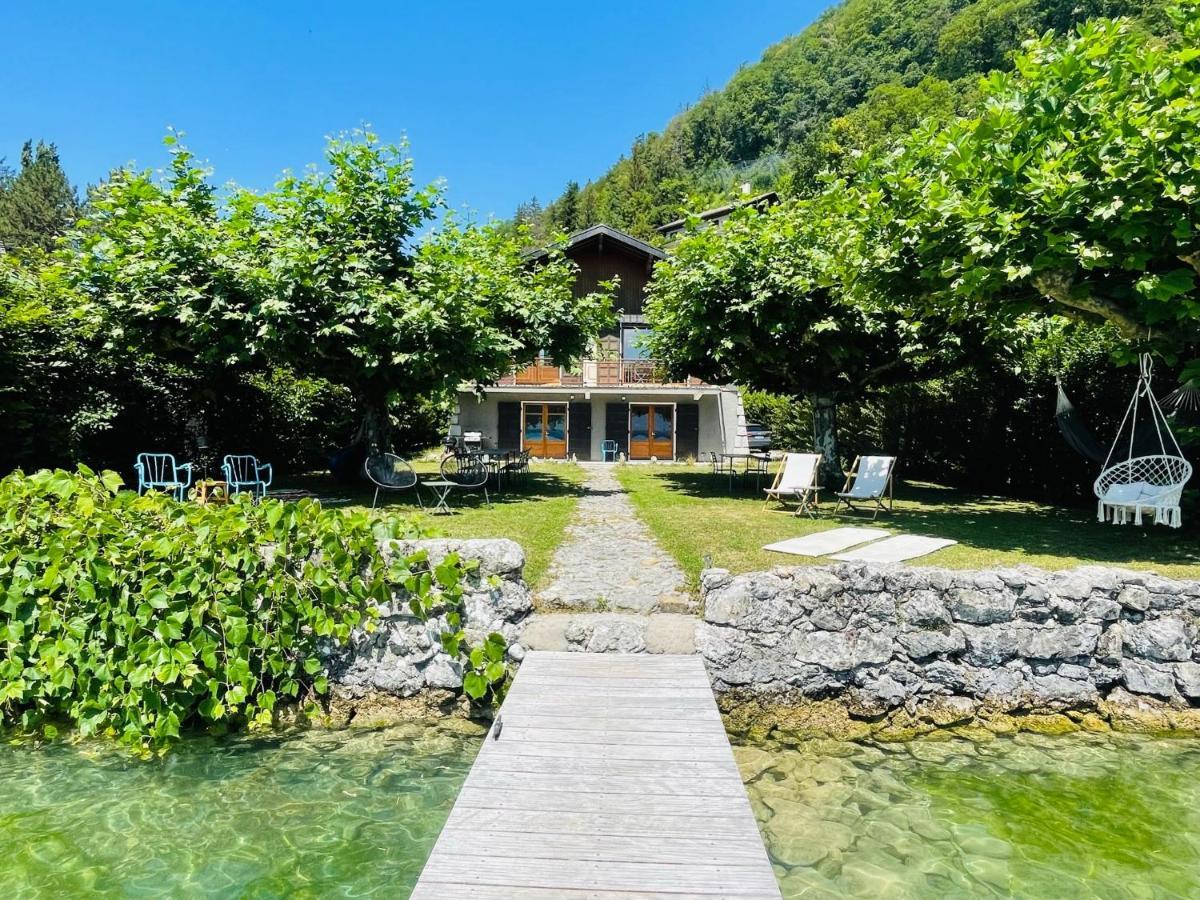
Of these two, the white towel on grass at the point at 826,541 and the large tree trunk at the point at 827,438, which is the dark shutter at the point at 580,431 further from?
the white towel on grass at the point at 826,541

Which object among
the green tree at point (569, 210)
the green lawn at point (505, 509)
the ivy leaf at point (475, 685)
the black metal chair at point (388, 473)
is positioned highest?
the green tree at point (569, 210)

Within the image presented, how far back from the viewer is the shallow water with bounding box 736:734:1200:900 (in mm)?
3297

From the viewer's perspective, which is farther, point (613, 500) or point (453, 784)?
point (613, 500)

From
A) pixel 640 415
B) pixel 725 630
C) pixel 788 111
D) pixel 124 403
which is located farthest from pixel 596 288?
pixel 788 111

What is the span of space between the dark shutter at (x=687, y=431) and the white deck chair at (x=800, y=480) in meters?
12.9

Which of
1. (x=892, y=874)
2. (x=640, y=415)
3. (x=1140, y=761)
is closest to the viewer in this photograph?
(x=892, y=874)

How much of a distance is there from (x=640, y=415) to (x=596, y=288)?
17.5 ft

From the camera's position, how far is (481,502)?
36.5 feet

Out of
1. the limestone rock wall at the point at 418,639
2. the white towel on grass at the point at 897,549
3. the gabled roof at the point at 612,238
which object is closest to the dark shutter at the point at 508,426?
the gabled roof at the point at 612,238

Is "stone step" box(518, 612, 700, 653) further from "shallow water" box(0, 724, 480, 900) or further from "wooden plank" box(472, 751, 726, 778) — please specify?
"wooden plank" box(472, 751, 726, 778)

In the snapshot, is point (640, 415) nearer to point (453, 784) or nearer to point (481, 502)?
point (481, 502)

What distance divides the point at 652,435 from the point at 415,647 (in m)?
19.3

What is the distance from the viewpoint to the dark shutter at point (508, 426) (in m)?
24.0

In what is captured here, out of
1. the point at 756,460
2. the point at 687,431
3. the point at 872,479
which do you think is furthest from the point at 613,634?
the point at 687,431
